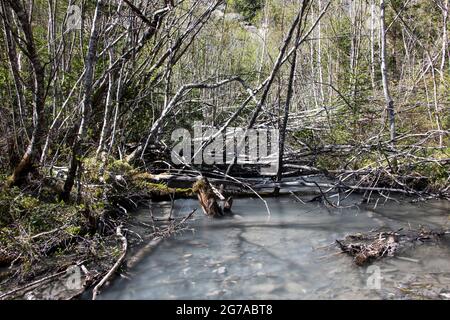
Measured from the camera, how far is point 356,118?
26.1 feet

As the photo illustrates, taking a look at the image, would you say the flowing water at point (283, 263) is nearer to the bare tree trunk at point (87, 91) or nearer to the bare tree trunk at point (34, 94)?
the bare tree trunk at point (87, 91)

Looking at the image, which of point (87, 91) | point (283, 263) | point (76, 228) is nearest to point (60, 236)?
point (76, 228)

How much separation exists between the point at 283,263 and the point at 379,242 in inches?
41.1

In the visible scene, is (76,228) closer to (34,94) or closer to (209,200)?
(34,94)

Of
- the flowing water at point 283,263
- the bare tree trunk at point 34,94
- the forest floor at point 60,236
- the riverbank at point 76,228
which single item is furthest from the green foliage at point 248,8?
the bare tree trunk at point 34,94

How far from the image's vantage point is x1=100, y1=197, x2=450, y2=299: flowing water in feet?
12.6

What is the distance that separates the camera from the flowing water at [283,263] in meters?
3.83

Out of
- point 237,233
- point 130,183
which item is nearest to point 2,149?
point 130,183

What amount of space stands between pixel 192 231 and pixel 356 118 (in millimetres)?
4020

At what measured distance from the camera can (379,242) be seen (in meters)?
4.66

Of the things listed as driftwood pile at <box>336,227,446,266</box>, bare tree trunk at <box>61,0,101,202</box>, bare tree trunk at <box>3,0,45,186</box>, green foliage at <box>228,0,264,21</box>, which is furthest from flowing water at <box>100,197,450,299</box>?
green foliage at <box>228,0,264,21</box>

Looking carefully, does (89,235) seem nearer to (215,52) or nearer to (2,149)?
(2,149)

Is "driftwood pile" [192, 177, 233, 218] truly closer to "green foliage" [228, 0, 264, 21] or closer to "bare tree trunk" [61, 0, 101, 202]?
"bare tree trunk" [61, 0, 101, 202]

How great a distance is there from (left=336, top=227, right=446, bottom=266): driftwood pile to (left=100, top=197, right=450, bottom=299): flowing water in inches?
3.4
